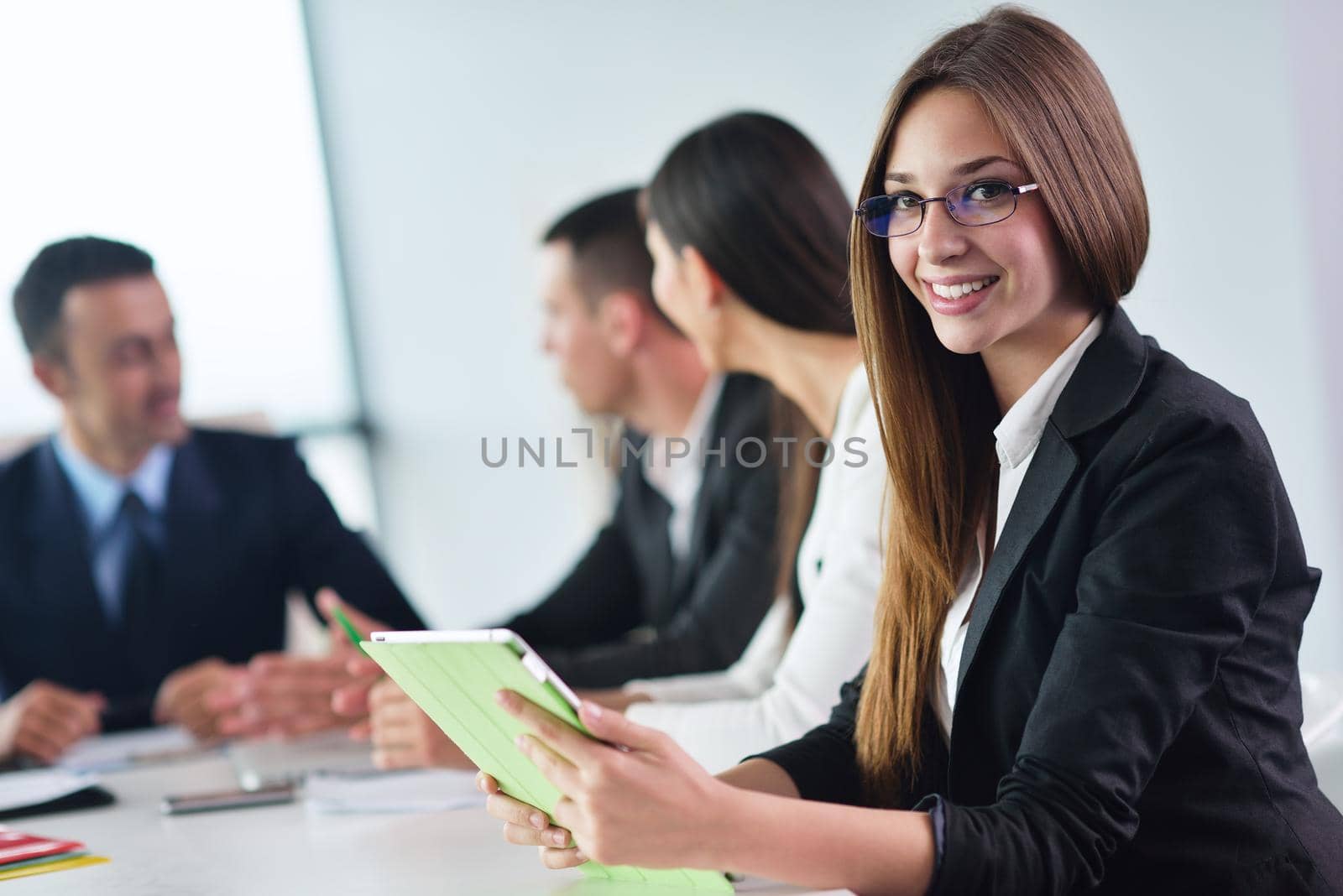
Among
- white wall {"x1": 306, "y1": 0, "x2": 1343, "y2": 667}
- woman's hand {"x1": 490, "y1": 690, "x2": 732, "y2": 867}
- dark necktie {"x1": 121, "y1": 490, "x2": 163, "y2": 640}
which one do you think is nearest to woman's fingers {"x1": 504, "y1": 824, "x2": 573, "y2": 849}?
woman's hand {"x1": 490, "y1": 690, "x2": 732, "y2": 867}

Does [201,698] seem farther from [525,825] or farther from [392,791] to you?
[525,825]

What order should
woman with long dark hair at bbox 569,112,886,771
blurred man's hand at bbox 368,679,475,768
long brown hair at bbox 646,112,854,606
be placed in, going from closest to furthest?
1. blurred man's hand at bbox 368,679,475,768
2. woman with long dark hair at bbox 569,112,886,771
3. long brown hair at bbox 646,112,854,606

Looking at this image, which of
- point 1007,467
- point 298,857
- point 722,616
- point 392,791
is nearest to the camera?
point 1007,467

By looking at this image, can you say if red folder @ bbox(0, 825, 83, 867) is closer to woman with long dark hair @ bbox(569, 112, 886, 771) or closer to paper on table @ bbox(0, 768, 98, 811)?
paper on table @ bbox(0, 768, 98, 811)

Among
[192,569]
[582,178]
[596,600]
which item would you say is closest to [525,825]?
[596,600]

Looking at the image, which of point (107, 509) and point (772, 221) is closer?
point (772, 221)

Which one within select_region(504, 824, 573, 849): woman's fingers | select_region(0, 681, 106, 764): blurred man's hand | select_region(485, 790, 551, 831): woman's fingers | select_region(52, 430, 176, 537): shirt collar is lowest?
select_region(0, 681, 106, 764): blurred man's hand

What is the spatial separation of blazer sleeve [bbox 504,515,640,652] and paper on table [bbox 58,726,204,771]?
0.86 meters

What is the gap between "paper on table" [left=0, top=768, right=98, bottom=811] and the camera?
1.65 m

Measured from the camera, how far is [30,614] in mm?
2770

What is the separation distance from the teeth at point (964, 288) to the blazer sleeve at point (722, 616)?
1.18 m

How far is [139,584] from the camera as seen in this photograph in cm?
281

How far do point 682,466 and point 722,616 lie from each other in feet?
1.45

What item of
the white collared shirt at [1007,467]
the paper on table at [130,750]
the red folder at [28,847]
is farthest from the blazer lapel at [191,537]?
the white collared shirt at [1007,467]
